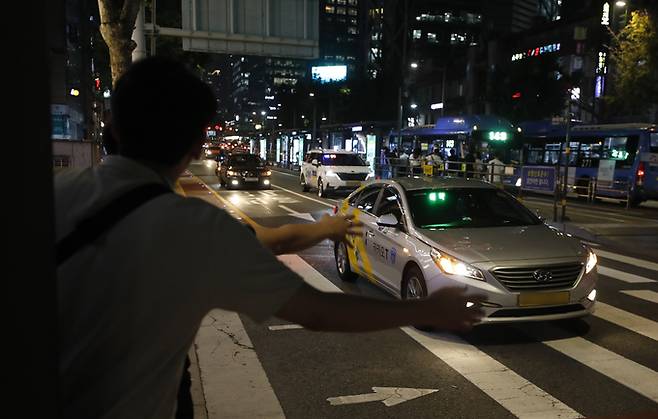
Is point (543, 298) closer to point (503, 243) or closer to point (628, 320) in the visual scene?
point (503, 243)

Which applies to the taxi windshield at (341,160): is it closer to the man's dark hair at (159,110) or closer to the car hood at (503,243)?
the car hood at (503,243)

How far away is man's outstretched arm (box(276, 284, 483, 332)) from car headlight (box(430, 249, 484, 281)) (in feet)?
14.5

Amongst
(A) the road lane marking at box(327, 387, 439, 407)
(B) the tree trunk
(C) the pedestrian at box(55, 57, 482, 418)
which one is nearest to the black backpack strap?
(C) the pedestrian at box(55, 57, 482, 418)

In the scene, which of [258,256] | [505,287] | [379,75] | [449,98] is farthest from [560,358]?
[379,75]

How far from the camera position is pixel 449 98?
67.4 meters

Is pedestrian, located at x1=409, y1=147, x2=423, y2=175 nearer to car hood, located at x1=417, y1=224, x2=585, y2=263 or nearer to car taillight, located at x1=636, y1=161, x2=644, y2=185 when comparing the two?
car taillight, located at x1=636, y1=161, x2=644, y2=185

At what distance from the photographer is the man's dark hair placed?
1399 mm

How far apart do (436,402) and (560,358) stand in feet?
5.61

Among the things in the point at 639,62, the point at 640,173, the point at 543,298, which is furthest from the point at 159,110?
the point at 639,62

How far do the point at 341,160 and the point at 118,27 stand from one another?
15.7 meters

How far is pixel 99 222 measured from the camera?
1261mm

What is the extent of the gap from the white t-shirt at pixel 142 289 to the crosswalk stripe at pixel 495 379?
3.59 meters

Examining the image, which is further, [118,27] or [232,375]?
[118,27]

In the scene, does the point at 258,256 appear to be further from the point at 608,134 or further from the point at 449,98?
the point at 449,98
